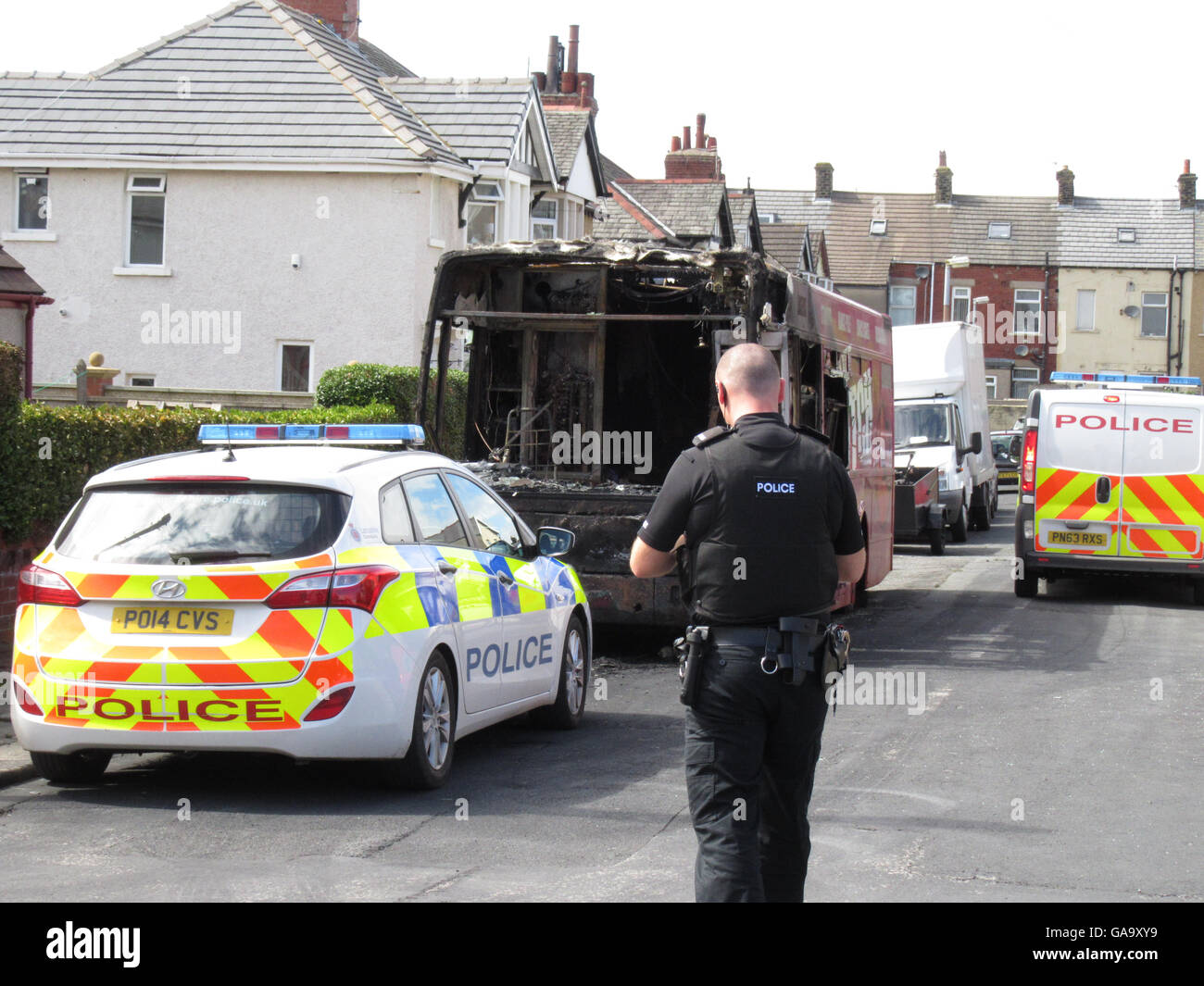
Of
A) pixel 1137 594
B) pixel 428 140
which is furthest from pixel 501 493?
pixel 428 140

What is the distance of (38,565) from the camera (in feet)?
24.9

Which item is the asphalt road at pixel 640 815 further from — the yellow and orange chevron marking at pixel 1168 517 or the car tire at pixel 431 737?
the yellow and orange chevron marking at pixel 1168 517

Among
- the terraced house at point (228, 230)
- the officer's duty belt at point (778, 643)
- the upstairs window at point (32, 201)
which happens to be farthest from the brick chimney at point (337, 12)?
the officer's duty belt at point (778, 643)

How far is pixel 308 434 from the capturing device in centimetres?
866

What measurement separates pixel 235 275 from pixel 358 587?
74.2 feet

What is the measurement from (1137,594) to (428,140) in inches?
617

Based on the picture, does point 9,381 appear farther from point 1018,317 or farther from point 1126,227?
point 1126,227

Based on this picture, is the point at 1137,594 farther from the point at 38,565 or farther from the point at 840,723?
the point at 38,565

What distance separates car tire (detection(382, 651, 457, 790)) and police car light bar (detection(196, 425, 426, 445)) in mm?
1274

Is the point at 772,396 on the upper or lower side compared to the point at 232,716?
upper

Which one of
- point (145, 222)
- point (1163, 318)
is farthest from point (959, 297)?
point (145, 222)

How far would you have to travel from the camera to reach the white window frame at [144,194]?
94.2 feet

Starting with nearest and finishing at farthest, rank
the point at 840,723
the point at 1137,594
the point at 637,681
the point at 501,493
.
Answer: the point at 840,723, the point at 637,681, the point at 501,493, the point at 1137,594
